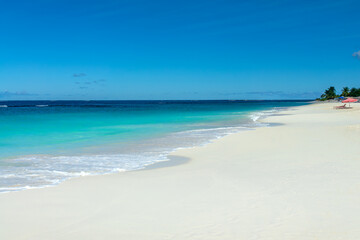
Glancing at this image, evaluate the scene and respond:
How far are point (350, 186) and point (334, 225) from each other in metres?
2.10

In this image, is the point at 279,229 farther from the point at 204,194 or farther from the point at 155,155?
the point at 155,155

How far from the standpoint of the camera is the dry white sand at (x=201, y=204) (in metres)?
4.23

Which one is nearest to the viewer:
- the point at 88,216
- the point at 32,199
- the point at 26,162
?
the point at 88,216

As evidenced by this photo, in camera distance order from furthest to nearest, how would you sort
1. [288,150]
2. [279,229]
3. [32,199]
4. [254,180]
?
[288,150], [254,180], [32,199], [279,229]

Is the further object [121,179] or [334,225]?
[121,179]

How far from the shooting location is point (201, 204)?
5309 millimetres

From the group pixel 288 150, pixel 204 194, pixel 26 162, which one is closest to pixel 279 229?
pixel 204 194

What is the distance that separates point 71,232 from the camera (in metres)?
4.30

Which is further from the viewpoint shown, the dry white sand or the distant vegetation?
the distant vegetation

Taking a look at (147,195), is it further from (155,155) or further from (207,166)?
(155,155)

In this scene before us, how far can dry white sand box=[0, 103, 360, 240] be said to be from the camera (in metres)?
4.23

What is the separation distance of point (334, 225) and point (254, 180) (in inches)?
101

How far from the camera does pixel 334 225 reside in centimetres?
427

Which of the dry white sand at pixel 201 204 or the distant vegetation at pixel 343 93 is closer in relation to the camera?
the dry white sand at pixel 201 204
